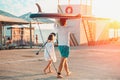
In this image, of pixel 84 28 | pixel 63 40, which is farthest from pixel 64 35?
pixel 84 28

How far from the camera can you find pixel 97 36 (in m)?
35.1

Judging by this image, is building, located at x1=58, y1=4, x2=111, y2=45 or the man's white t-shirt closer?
the man's white t-shirt

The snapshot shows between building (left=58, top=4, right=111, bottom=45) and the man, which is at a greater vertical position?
building (left=58, top=4, right=111, bottom=45)

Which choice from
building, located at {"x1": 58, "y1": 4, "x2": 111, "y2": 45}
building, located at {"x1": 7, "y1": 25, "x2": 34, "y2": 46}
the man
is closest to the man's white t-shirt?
the man

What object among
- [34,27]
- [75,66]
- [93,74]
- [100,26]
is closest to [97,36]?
[100,26]

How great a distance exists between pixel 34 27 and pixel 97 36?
20.9 feet

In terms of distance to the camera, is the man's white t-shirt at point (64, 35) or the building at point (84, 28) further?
the building at point (84, 28)

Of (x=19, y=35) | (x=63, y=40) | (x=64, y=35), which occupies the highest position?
(x=19, y=35)

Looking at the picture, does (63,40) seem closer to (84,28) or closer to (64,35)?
(64,35)

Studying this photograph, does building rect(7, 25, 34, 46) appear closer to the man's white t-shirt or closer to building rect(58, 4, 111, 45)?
building rect(58, 4, 111, 45)

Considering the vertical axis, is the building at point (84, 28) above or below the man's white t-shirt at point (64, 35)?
above

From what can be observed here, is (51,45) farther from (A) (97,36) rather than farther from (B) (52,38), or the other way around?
(A) (97,36)

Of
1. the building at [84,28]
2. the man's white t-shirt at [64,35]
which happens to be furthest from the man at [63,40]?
the building at [84,28]

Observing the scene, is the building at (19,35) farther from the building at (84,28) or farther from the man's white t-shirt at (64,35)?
the man's white t-shirt at (64,35)
